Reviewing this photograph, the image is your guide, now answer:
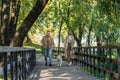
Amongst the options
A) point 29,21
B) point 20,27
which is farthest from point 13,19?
point 29,21

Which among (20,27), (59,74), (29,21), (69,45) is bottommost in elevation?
(59,74)

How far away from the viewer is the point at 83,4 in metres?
34.0

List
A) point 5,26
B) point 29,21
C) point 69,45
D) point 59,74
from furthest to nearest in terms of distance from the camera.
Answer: point 69,45 → point 29,21 → point 5,26 → point 59,74

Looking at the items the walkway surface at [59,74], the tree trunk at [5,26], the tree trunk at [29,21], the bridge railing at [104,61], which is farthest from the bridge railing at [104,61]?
the tree trunk at [5,26]

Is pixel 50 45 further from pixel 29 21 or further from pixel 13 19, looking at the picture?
pixel 29 21

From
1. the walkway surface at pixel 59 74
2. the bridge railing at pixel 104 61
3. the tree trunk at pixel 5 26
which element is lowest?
Result: the walkway surface at pixel 59 74

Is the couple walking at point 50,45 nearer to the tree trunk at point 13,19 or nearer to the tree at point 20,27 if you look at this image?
the tree trunk at point 13,19

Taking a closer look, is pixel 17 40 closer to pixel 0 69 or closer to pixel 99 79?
pixel 99 79

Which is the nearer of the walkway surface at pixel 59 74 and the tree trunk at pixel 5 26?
the walkway surface at pixel 59 74

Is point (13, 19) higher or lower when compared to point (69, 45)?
higher

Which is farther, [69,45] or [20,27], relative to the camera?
[69,45]

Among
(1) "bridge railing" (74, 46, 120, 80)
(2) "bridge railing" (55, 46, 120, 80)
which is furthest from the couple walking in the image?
(1) "bridge railing" (74, 46, 120, 80)

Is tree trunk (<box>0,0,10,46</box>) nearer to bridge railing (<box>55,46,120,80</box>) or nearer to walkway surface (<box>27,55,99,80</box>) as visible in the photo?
walkway surface (<box>27,55,99,80</box>)

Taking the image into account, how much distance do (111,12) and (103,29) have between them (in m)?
16.7
